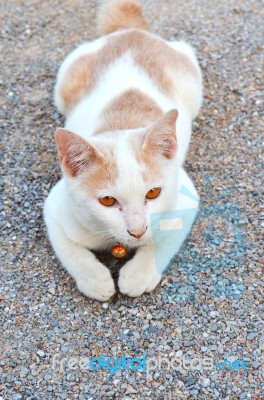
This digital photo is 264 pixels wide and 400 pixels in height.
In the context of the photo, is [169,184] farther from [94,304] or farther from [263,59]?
[263,59]

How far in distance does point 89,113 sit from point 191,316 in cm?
128

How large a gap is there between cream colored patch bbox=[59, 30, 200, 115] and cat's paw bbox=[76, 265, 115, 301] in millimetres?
1211

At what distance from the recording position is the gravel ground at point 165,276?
2678 mm

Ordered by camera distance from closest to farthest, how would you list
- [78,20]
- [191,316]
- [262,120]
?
[191,316]
[262,120]
[78,20]

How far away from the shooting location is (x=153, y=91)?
3494mm

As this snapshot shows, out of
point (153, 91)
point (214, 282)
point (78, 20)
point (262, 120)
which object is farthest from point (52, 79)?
point (214, 282)

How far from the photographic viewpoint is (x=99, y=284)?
2924 mm

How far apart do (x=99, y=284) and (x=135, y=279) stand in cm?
18

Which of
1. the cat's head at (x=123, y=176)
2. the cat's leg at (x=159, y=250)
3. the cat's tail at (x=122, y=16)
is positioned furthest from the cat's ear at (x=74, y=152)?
the cat's tail at (x=122, y=16)

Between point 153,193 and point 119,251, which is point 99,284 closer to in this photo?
point 119,251

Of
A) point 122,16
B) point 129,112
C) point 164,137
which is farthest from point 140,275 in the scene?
point 122,16

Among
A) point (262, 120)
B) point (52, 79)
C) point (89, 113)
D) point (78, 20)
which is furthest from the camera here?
point (78, 20)

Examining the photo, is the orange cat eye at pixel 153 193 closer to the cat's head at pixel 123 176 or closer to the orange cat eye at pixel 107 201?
the cat's head at pixel 123 176

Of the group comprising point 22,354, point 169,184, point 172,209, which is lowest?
point 22,354
